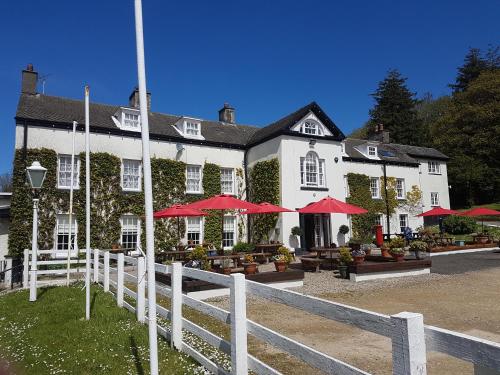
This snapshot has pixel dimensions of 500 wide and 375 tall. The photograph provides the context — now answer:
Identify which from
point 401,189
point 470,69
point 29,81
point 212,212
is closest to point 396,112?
point 470,69

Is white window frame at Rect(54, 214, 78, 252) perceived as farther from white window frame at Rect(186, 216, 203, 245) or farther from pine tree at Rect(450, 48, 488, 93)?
pine tree at Rect(450, 48, 488, 93)

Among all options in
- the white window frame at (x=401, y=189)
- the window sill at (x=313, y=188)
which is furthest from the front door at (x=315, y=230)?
the white window frame at (x=401, y=189)

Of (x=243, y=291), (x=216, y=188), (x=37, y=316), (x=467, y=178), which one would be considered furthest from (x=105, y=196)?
(x=467, y=178)

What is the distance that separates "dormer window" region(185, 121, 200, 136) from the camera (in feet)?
75.2

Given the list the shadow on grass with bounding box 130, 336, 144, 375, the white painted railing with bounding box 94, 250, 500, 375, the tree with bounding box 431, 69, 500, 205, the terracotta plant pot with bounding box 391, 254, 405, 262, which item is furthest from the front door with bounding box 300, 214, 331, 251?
the tree with bounding box 431, 69, 500, 205

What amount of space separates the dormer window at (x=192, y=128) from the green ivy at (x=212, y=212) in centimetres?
226

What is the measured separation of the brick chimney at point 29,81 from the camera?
2030cm

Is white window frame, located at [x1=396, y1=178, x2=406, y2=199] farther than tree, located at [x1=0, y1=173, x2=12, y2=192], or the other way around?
tree, located at [x1=0, y1=173, x2=12, y2=192]

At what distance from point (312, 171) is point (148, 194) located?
19.9 meters

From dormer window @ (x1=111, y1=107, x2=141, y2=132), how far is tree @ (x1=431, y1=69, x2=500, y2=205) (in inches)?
1436

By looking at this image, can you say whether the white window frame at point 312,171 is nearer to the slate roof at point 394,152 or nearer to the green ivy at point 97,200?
the slate roof at point 394,152

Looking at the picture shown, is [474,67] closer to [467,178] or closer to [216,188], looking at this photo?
[467,178]

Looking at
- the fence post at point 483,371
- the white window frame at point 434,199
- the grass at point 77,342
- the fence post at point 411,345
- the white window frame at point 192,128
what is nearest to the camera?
the fence post at point 483,371

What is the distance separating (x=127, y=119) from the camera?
21.0 metres
